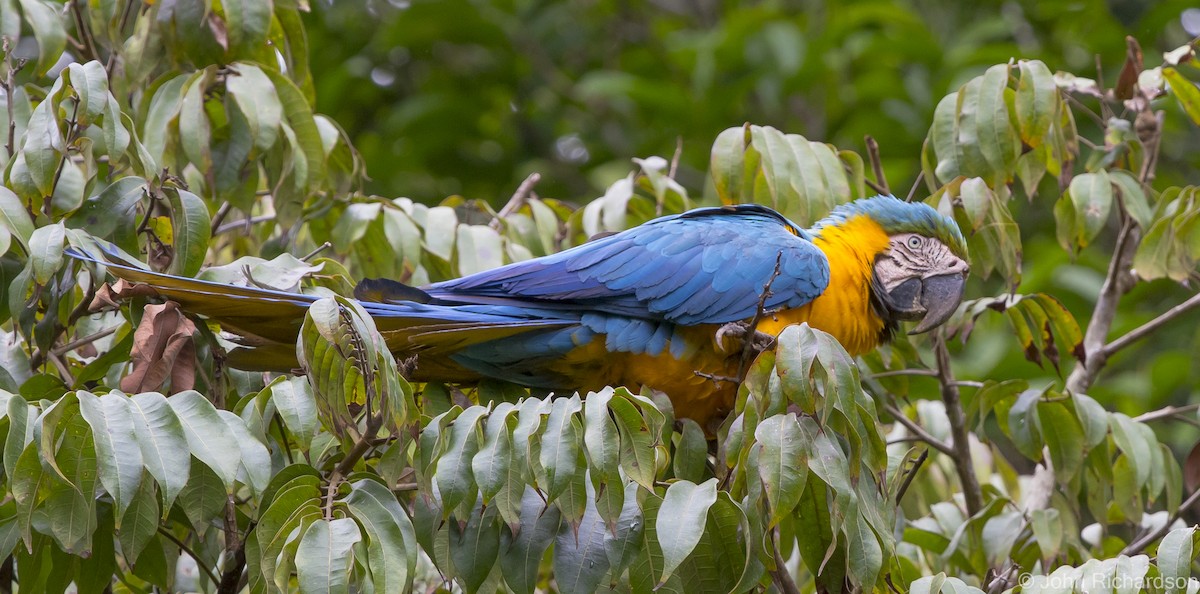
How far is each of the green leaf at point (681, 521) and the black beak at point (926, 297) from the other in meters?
1.13

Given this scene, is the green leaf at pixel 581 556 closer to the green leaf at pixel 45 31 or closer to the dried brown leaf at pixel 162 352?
the dried brown leaf at pixel 162 352

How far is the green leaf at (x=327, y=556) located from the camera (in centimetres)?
147

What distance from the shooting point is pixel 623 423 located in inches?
65.6

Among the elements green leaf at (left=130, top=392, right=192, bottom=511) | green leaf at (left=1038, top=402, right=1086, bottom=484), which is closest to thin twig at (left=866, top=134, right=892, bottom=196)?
green leaf at (left=1038, top=402, right=1086, bottom=484)

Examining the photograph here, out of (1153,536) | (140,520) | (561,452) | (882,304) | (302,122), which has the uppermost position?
(302,122)

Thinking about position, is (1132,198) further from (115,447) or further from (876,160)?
(115,447)

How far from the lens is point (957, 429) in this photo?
102 inches

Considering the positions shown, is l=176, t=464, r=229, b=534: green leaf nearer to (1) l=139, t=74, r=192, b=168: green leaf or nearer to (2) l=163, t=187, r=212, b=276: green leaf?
(2) l=163, t=187, r=212, b=276: green leaf

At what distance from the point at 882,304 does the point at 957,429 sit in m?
0.33

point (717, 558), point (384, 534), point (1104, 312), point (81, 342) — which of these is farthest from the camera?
point (1104, 312)

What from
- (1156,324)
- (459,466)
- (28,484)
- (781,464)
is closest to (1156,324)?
(1156,324)

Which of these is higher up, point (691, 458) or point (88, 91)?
point (88, 91)

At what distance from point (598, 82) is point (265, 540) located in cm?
341

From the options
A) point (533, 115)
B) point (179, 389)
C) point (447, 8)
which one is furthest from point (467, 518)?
point (533, 115)
